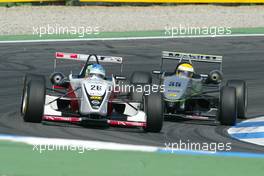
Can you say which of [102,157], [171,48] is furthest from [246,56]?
[102,157]

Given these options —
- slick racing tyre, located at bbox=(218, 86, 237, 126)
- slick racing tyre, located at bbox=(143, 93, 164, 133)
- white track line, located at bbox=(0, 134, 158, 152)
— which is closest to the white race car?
slick racing tyre, located at bbox=(143, 93, 164, 133)

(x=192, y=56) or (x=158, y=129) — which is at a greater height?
(x=192, y=56)

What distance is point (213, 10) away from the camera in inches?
1282

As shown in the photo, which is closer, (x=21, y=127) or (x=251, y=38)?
(x=21, y=127)

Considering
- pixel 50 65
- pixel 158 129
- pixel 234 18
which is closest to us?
pixel 158 129

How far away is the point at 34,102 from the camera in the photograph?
14438 millimetres

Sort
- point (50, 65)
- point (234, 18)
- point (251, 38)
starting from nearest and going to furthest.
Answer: point (50, 65) < point (251, 38) < point (234, 18)

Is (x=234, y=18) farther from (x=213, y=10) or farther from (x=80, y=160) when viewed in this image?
(x=80, y=160)

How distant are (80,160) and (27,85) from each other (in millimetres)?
3851
